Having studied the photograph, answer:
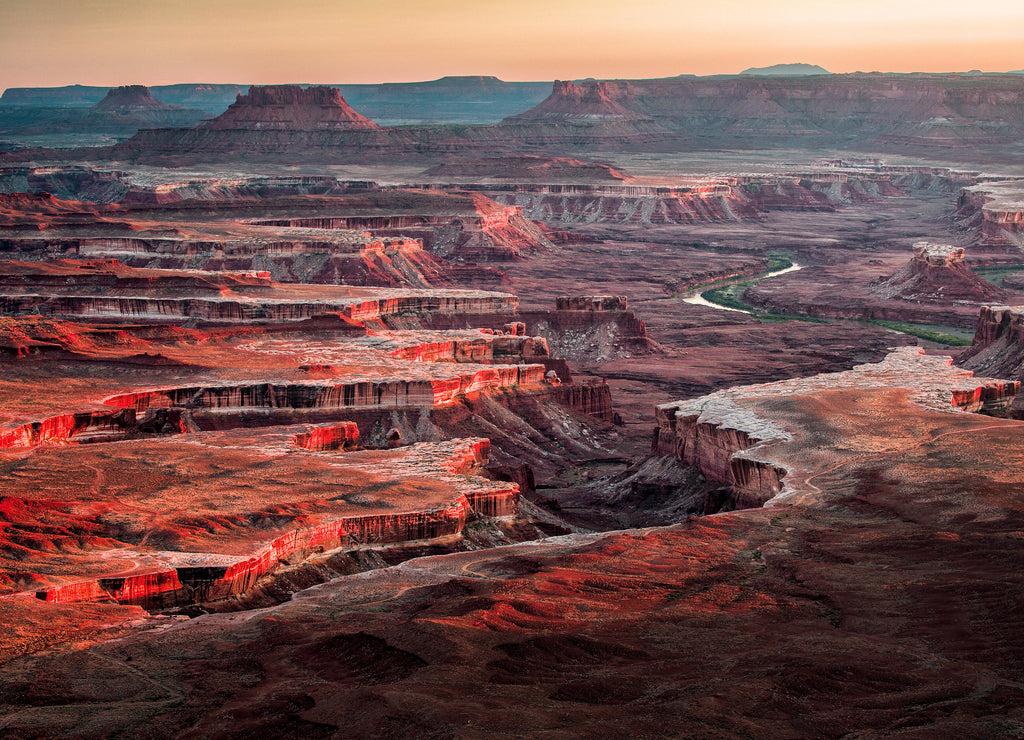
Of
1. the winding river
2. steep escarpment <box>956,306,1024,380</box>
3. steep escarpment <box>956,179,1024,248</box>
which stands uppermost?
steep escarpment <box>956,179,1024,248</box>

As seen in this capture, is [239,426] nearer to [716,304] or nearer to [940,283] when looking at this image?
[716,304]

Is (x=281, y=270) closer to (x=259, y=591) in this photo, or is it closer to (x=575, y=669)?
(x=259, y=591)

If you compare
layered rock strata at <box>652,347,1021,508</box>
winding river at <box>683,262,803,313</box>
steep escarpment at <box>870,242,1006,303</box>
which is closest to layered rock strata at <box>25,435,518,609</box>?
layered rock strata at <box>652,347,1021,508</box>

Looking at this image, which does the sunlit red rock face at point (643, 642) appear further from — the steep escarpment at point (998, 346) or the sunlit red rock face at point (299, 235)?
the sunlit red rock face at point (299, 235)

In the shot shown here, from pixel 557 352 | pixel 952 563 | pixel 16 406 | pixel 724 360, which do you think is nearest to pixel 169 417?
pixel 16 406

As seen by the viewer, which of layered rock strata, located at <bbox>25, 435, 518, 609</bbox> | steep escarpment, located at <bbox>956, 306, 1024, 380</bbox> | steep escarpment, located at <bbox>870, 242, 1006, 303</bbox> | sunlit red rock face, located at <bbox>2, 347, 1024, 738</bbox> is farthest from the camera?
steep escarpment, located at <bbox>870, 242, 1006, 303</bbox>

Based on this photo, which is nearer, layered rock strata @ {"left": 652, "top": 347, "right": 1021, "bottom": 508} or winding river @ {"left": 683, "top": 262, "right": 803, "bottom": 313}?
layered rock strata @ {"left": 652, "top": 347, "right": 1021, "bottom": 508}

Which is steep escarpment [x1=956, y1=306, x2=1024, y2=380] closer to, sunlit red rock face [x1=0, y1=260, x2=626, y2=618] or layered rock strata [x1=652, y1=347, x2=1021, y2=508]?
layered rock strata [x1=652, y1=347, x2=1021, y2=508]

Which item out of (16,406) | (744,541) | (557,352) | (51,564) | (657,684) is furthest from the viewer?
(557,352)

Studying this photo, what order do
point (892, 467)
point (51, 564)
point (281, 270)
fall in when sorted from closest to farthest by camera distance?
1. point (51, 564)
2. point (892, 467)
3. point (281, 270)
